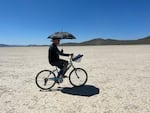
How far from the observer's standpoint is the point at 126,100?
6.62 m

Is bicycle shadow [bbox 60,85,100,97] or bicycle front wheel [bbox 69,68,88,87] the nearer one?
bicycle shadow [bbox 60,85,100,97]

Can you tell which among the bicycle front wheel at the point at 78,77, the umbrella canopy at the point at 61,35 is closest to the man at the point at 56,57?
the umbrella canopy at the point at 61,35

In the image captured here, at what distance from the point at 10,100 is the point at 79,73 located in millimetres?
2938

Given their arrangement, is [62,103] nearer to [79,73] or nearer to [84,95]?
[84,95]

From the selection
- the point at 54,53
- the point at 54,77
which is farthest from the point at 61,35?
the point at 54,77

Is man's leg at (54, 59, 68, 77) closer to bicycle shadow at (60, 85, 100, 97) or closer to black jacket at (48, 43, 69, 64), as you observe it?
black jacket at (48, 43, 69, 64)

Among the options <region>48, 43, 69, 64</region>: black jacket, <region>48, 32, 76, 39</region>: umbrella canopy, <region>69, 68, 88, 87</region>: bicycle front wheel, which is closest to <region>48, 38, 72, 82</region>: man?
<region>48, 43, 69, 64</region>: black jacket

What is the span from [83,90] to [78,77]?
77 cm

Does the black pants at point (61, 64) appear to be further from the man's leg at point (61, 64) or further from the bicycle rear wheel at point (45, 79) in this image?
the bicycle rear wheel at point (45, 79)

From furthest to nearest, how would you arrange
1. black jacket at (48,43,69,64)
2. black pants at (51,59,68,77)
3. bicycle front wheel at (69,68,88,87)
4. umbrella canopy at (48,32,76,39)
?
bicycle front wheel at (69,68,88,87)
umbrella canopy at (48,32,76,39)
black pants at (51,59,68,77)
black jacket at (48,43,69,64)

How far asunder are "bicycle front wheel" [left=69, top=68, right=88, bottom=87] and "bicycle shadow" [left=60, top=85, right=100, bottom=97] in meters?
0.23

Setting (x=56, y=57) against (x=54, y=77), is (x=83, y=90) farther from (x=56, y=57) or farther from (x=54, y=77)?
(x=56, y=57)

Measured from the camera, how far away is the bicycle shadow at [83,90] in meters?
7.63

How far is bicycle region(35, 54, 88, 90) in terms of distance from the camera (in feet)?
27.2
